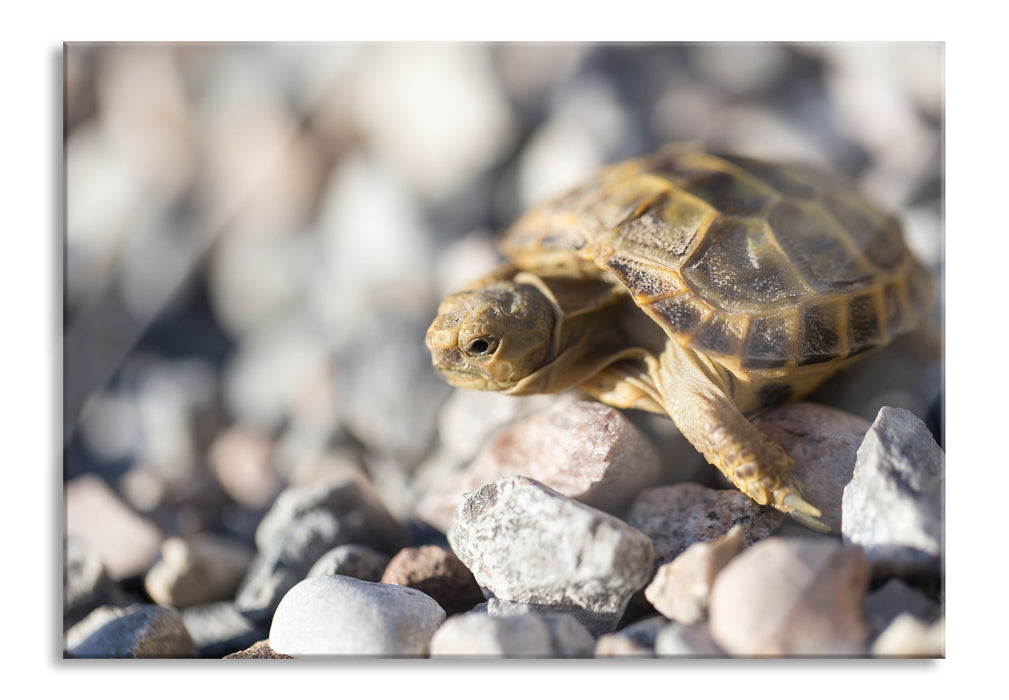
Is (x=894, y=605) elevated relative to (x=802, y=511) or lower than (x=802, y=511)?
lower

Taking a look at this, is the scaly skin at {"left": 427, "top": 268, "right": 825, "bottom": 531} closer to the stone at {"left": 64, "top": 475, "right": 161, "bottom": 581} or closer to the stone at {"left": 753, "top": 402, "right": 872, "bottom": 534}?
the stone at {"left": 753, "top": 402, "right": 872, "bottom": 534}

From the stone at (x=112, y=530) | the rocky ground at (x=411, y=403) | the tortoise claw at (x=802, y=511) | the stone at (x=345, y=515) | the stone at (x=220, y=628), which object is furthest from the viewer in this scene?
the stone at (x=112, y=530)

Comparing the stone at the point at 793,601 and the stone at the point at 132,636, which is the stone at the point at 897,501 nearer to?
the stone at the point at 793,601

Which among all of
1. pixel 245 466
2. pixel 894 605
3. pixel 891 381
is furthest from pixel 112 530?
pixel 891 381

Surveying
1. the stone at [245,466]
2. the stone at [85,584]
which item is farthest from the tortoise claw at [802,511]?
the stone at [245,466]

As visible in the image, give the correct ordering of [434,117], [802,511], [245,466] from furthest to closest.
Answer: [434,117] < [245,466] < [802,511]

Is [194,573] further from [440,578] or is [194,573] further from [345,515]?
[440,578]
